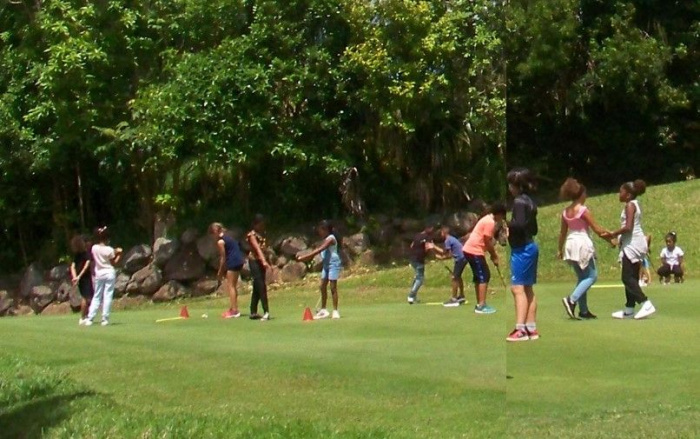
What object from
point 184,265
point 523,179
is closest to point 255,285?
point 184,265

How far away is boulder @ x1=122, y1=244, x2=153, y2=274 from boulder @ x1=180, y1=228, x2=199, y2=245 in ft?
1.25

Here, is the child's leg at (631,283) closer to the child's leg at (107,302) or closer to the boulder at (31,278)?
the child's leg at (107,302)

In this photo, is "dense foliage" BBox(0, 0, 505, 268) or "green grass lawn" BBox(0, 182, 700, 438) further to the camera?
"dense foliage" BBox(0, 0, 505, 268)

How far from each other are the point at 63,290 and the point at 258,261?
2222mm

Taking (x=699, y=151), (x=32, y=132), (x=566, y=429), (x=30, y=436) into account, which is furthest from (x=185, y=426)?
(x=699, y=151)

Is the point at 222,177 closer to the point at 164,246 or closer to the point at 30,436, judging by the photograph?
the point at 164,246

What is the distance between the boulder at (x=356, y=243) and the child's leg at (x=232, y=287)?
581mm

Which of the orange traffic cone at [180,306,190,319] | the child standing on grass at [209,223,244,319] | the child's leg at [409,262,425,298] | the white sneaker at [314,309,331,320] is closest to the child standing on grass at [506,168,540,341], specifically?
the child's leg at [409,262,425,298]

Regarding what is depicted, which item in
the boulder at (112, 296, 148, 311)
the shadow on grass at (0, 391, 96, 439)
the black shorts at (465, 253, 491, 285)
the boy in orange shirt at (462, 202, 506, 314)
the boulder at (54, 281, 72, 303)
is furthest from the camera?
the boulder at (54, 281, 72, 303)

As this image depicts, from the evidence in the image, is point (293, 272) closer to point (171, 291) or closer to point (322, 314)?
point (322, 314)

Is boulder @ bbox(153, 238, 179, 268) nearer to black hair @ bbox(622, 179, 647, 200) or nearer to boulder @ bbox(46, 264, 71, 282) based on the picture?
boulder @ bbox(46, 264, 71, 282)

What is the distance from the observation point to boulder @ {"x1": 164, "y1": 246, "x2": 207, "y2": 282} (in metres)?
5.66

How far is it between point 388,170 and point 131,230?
1.81 metres

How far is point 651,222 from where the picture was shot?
3.25m
